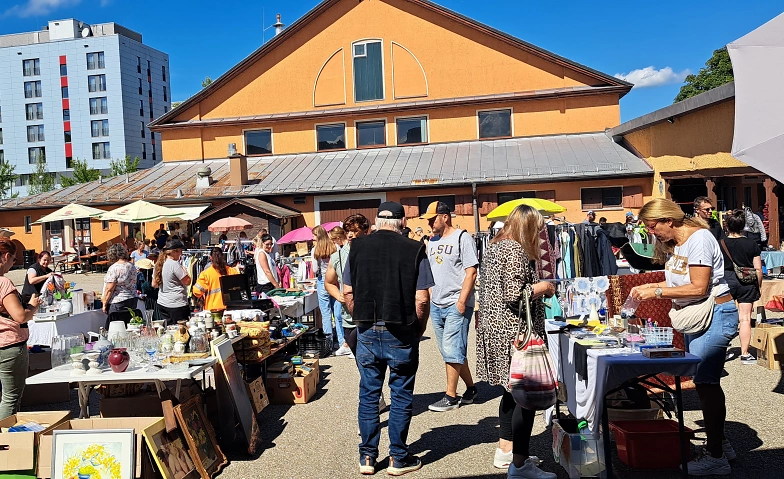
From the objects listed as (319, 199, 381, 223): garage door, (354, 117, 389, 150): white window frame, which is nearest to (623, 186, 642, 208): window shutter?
(319, 199, 381, 223): garage door

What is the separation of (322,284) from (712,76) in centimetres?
4223

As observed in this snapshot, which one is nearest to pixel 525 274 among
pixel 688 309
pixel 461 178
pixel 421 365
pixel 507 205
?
pixel 688 309

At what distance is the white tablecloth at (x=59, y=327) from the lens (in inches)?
338

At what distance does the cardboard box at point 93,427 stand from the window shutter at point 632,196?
58.6ft

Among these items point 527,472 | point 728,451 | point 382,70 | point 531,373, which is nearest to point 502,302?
point 531,373

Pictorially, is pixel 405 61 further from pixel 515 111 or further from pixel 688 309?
pixel 688 309

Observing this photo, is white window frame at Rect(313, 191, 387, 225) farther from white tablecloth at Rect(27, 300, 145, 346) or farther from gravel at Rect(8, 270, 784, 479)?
gravel at Rect(8, 270, 784, 479)

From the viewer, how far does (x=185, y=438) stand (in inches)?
198

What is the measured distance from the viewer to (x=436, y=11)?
80.1ft

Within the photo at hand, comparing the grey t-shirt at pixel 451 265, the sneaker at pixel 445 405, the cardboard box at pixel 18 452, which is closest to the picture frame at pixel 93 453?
the cardboard box at pixel 18 452

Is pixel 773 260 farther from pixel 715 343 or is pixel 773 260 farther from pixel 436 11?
pixel 436 11

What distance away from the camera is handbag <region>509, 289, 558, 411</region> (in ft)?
14.0

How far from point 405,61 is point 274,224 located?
8.21 m

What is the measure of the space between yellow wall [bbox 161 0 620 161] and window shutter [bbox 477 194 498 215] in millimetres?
3938
